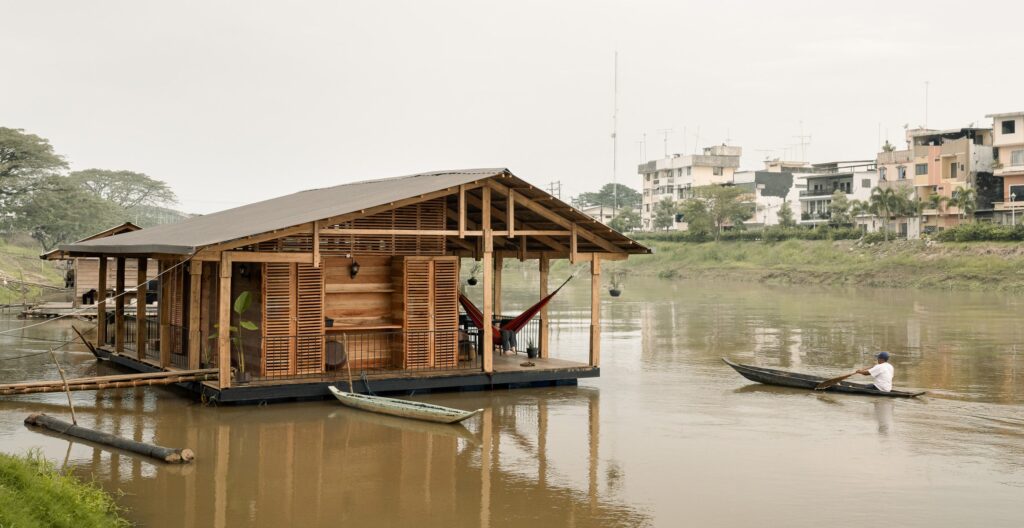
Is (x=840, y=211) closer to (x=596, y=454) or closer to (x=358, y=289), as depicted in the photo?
(x=358, y=289)

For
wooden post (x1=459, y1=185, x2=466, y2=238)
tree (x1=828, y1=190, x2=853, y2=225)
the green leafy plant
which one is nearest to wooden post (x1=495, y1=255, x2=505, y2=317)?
wooden post (x1=459, y1=185, x2=466, y2=238)

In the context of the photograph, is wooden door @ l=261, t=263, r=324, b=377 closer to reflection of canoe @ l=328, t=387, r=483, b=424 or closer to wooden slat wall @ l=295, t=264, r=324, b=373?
wooden slat wall @ l=295, t=264, r=324, b=373

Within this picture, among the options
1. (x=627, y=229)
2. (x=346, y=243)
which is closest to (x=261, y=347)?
(x=346, y=243)

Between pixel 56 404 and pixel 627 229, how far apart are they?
74.9 meters

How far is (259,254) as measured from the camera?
14.8m

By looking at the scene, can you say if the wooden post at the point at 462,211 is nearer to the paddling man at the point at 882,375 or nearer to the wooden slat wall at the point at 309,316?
the wooden slat wall at the point at 309,316

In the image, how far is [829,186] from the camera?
7888 cm

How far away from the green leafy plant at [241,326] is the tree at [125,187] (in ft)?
230

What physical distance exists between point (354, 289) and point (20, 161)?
4432cm

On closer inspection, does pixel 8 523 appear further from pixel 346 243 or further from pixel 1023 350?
pixel 1023 350

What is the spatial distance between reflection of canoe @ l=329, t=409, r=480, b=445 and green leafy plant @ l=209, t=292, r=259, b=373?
1.77 m

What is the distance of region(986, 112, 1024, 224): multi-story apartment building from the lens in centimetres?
5906

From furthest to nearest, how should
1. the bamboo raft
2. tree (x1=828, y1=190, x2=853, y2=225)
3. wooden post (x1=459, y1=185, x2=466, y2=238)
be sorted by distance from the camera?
tree (x1=828, y1=190, x2=853, y2=225) → wooden post (x1=459, y1=185, x2=466, y2=238) → the bamboo raft

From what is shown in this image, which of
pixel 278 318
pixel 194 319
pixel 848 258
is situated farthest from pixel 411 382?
pixel 848 258
